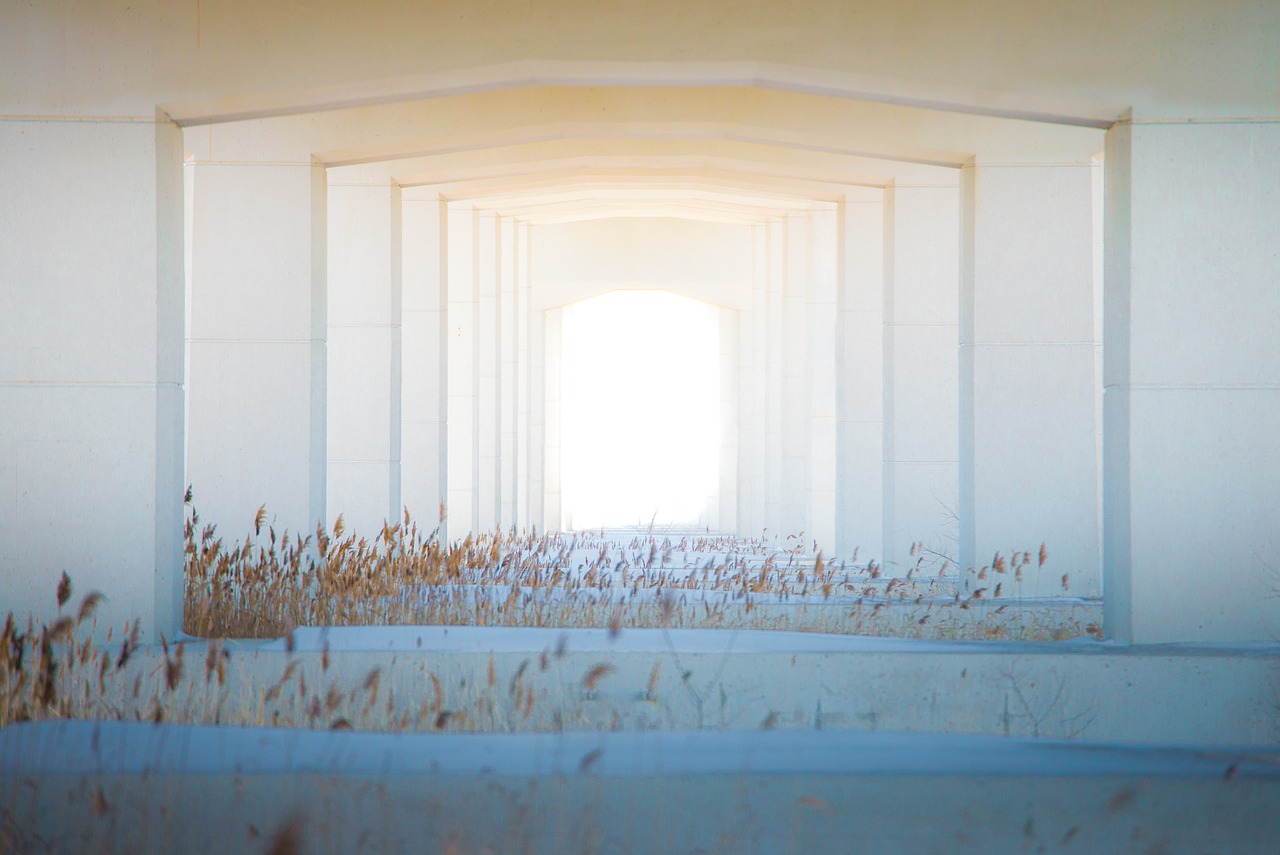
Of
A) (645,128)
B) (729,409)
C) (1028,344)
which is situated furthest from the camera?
(729,409)

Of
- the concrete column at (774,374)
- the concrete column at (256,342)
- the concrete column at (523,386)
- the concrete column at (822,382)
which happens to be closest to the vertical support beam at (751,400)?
the concrete column at (774,374)

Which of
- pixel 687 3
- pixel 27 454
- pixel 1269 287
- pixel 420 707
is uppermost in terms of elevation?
pixel 687 3

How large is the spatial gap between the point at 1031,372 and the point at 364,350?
6.32 meters

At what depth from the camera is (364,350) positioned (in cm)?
1417

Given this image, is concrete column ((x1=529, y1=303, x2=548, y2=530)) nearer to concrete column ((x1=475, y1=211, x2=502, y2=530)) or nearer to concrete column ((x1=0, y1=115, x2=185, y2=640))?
concrete column ((x1=475, y1=211, x2=502, y2=530))

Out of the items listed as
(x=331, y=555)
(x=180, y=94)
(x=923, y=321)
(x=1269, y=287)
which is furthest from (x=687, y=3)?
(x=923, y=321)

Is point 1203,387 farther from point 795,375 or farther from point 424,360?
point 795,375

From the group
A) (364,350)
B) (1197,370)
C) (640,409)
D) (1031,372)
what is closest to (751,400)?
(640,409)

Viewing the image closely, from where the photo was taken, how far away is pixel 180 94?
805 cm

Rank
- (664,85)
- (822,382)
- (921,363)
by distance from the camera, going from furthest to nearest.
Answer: (822,382) < (921,363) < (664,85)

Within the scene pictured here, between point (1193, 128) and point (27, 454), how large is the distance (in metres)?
6.54

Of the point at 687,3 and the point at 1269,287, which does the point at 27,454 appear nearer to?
the point at 687,3

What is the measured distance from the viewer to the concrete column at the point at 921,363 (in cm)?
1387

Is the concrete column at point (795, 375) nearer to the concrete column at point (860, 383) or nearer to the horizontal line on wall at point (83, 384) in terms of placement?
the concrete column at point (860, 383)
